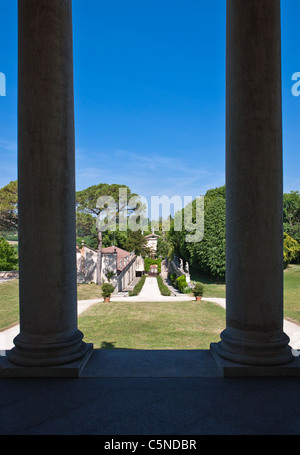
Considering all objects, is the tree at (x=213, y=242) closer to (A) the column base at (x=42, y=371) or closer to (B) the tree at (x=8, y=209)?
(B) the tree at (x=8, y=209)

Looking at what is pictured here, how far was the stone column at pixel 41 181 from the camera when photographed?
11.8 m

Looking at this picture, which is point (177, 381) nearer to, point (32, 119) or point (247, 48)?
point (32, 119)

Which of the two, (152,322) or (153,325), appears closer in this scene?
(153,325)

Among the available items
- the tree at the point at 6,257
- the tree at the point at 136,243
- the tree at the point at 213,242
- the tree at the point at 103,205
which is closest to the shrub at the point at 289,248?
the tree at the point at 213,242

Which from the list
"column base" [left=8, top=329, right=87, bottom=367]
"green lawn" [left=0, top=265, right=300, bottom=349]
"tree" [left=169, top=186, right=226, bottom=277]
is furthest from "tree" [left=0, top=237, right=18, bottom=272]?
"column base" [left=8, top=329, right=87, bottom=367]

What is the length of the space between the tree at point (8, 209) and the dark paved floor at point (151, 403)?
294ft

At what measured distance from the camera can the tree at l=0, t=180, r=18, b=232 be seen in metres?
91.3

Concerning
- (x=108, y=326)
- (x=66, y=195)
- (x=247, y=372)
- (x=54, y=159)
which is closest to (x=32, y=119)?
(x=54, y=159)

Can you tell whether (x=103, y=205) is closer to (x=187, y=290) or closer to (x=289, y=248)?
(x=187, y=290)

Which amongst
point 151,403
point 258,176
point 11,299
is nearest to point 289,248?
point 11,299

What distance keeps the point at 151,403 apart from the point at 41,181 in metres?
8.96

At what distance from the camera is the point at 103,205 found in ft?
356

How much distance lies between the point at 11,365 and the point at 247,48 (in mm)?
15717

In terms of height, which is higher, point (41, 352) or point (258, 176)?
point (258, 176)
